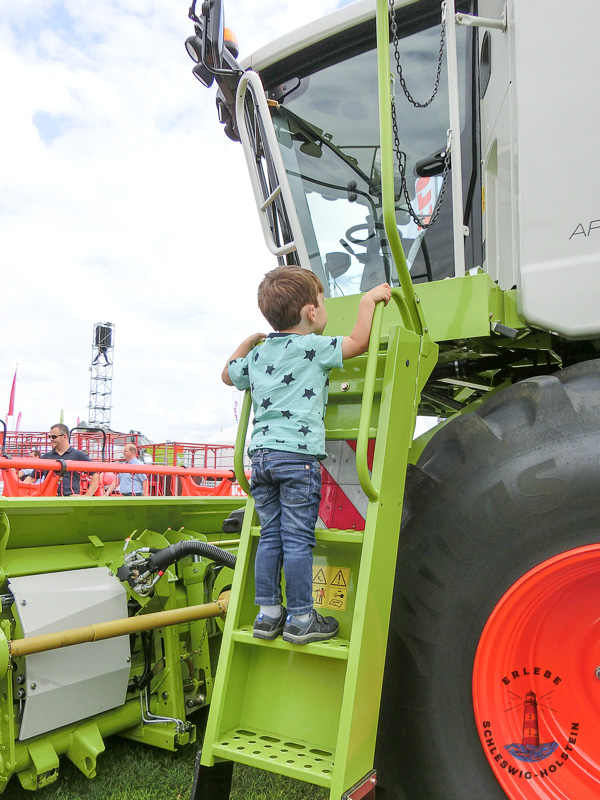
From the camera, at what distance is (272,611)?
2045 mm

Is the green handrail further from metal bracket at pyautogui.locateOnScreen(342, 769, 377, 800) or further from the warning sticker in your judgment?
metal bracket at pyautogui.locateOnScreen(342, 769, 377, 800)

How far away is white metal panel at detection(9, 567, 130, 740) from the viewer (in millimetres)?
2561

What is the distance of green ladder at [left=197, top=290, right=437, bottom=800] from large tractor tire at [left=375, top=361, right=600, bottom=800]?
15 cm

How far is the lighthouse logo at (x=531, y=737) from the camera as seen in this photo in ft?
6.21

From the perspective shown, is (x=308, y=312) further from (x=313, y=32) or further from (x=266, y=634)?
(x=313, y=32)

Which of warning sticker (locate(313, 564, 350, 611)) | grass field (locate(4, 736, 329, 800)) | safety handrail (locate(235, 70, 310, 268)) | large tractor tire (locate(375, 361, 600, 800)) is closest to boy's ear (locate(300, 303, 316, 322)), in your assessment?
large tractor tire (locate(375, 361, 600, 800))

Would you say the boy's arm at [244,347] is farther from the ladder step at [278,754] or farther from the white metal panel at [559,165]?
the ladder step at [278,754]

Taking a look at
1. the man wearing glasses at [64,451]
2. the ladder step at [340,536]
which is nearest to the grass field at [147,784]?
the ladder step at [340,536]

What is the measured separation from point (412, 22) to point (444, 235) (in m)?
1.06

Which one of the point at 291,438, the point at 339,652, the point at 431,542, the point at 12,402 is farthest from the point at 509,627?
the point at 12,402

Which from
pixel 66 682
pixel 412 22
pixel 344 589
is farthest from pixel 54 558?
pixel 412 22

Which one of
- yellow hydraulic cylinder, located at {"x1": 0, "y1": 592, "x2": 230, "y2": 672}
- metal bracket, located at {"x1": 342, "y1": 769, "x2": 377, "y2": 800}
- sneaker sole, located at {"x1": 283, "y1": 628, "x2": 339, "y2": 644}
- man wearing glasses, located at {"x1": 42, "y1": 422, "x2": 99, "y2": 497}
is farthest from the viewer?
man wearing glasses, located at {"x1": 42, "y1": 422, "x2": 99, "y2": 497}

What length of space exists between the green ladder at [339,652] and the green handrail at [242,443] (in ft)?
0.04

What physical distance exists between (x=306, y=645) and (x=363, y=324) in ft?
3.36
